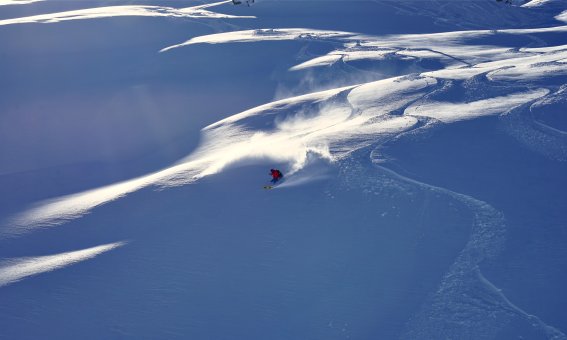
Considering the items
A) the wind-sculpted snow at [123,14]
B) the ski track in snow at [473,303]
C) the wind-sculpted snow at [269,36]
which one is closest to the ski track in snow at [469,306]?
the ski track in snow at [473,303]

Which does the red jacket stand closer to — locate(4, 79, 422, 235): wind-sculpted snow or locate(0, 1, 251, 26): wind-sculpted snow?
locate(4, 79, 422, 235): wind-sculpted snow

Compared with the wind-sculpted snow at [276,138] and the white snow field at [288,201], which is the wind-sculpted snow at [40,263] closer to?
the white snow field at [288,201]

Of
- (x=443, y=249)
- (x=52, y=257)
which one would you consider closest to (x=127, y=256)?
(x=52, y=257)

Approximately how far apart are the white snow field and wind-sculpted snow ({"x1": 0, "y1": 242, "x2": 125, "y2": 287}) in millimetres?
58

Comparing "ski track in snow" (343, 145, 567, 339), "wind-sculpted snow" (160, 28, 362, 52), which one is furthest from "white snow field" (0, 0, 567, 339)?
"wind-sculpted snow" (160, 28, 362, 52)

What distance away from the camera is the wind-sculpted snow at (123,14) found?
33.4 m

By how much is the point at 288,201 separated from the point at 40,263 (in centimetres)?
507

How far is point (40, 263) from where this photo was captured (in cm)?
1095

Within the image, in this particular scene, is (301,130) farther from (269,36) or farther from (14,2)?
(14,2)

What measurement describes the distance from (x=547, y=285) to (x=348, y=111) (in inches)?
415

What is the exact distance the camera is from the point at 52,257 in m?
11.2

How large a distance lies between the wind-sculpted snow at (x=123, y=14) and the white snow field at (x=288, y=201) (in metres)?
7.35

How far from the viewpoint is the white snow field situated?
8625mm

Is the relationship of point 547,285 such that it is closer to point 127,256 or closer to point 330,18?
point 127,256
